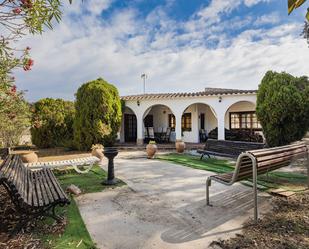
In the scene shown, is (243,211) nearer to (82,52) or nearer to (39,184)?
(39,184)

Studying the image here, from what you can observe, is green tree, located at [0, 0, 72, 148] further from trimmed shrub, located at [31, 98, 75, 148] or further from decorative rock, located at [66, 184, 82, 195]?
trimmed shrub, located at [31, 98, 75, 148]

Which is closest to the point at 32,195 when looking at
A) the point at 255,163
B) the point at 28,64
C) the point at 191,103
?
the point at 28,64

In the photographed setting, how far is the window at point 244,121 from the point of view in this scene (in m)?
16.2

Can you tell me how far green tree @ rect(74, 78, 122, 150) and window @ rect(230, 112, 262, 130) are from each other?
348 inches

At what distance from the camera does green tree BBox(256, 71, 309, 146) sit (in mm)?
10188

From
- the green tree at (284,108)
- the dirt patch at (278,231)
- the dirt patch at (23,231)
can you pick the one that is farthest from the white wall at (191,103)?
the dirt patch at (23,231)

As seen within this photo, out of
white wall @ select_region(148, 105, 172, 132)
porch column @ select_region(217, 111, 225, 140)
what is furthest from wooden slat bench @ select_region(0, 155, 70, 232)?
white wall @ select_region(148, 105, 172, 132)

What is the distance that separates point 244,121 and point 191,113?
12.6 ft

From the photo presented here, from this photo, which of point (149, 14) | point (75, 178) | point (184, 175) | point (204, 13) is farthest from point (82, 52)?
point (184, 175)

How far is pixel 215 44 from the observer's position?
14.3 meters

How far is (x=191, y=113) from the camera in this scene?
16.8 meters

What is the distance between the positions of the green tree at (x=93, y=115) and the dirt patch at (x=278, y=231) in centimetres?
1095

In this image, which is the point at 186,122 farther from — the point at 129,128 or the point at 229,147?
the point at 229,147

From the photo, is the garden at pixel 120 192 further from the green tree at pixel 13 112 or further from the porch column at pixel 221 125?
the porch column at pixel 221 125
